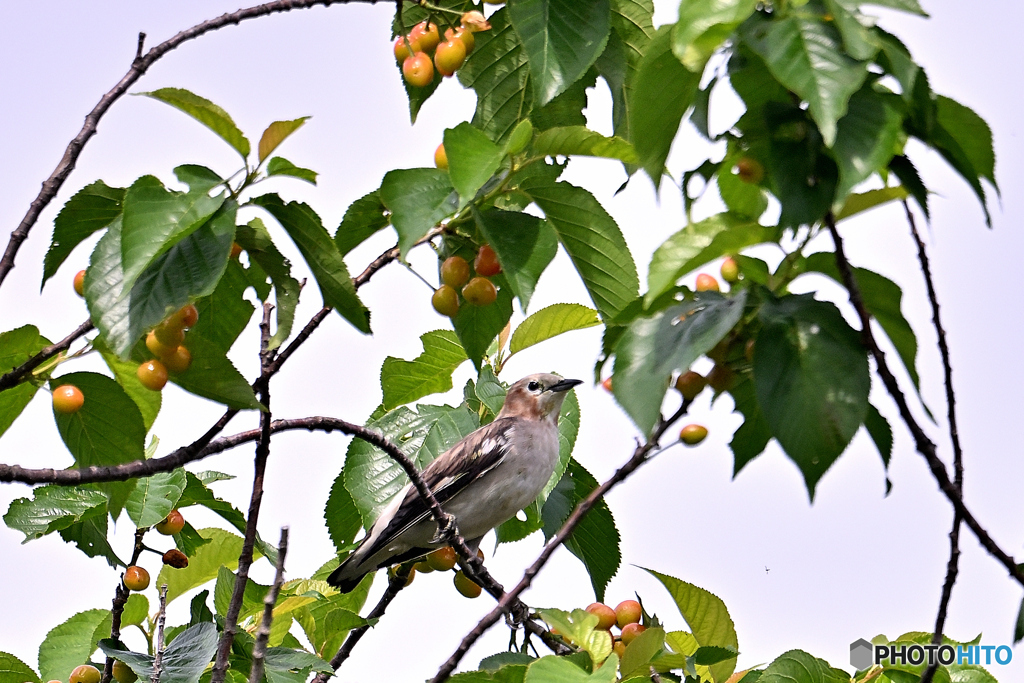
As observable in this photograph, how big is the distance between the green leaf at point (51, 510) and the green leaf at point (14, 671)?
1.72 ft

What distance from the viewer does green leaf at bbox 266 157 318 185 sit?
9.43 feet

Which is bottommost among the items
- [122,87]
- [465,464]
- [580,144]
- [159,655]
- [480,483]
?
[159,655]

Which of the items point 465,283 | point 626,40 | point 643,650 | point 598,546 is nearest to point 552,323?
point 598,546

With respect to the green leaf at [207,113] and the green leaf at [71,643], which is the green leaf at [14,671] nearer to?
the green leaf at [71,643]

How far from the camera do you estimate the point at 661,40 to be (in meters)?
2.36

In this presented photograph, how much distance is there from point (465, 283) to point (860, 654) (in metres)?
2.13

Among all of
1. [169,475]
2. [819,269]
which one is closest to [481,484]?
[169,475]

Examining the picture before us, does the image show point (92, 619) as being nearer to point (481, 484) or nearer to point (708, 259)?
point (481, 484)

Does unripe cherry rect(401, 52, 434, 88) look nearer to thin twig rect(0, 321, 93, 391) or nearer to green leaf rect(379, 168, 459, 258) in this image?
green leaf rect(379, 168, 459, 258)

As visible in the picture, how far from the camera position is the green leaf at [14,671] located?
447 cm

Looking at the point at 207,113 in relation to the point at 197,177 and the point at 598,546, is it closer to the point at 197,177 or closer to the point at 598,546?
the point at 197,177

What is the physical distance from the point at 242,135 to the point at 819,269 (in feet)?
5.49

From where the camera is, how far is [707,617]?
12.7ft

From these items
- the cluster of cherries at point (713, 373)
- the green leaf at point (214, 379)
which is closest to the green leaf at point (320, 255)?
the green leaf at point (214, 379)
